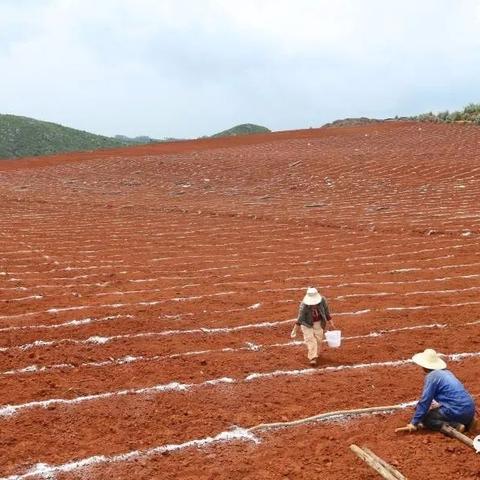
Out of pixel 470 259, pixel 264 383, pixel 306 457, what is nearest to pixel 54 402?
pixel 264 383

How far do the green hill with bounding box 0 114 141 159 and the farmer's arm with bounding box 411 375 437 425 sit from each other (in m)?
58.9

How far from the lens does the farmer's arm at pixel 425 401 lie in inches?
224

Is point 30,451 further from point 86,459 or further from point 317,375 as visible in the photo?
point 317,375

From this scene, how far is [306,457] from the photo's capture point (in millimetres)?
5484

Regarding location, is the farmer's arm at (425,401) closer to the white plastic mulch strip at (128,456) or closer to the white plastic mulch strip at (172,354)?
the white plastic mulch strip at (128,456)

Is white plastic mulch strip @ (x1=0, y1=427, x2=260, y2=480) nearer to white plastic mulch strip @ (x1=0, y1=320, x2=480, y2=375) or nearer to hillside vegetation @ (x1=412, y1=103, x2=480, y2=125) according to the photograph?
white plastic mulch strip @ (x1=0, y1=320, x2=480, y2=375)

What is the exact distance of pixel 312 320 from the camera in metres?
7.88

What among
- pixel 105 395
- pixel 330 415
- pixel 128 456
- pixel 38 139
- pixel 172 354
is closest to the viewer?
pixel 128 456

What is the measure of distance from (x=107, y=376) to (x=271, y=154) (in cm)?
2963

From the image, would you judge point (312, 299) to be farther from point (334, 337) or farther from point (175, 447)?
point (175, 447)

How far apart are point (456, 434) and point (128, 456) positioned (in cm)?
292

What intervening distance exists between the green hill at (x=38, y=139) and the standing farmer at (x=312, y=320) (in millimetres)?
56523

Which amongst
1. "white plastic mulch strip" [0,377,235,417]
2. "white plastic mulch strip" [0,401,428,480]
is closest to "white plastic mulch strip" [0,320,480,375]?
"white plastic mulch strip" [0,377,235,417]

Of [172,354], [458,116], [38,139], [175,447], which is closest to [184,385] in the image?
[172,354]
